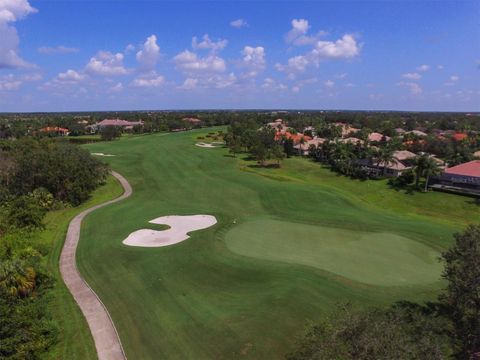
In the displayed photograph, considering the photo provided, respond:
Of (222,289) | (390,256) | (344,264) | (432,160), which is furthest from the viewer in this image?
(432,160)

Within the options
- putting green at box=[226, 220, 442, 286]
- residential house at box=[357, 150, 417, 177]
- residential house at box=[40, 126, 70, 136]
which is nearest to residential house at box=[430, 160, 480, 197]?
residential house at box=[357, 150, 417, 177]

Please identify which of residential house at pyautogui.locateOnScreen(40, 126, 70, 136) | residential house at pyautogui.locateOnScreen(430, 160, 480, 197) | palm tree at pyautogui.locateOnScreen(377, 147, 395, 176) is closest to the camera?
residential house at pyautogui.locateOnScreen(430, 160, 480, 197)

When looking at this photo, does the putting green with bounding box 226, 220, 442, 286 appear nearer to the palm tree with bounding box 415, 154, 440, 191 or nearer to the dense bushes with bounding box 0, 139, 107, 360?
the dense bushes with bounding box 0, 139, 107, 360

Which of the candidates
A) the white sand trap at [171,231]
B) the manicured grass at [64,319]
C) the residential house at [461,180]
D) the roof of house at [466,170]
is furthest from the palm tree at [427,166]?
the manicured grass at [64,319]

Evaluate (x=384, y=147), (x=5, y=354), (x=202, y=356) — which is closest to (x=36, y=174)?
(x=5, y=354)

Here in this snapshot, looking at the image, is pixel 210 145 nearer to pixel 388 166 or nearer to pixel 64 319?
pixel 388 166

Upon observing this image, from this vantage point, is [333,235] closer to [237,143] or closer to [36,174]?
[36,174]

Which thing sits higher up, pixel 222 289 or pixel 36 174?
pixel 36 174
